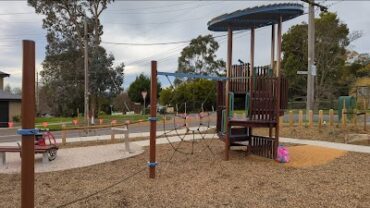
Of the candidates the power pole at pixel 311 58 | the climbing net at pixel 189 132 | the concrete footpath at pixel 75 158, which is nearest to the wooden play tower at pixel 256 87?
the climbing net at pixel 189 132

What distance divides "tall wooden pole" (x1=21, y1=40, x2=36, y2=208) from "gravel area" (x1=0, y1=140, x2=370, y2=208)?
5.46ft

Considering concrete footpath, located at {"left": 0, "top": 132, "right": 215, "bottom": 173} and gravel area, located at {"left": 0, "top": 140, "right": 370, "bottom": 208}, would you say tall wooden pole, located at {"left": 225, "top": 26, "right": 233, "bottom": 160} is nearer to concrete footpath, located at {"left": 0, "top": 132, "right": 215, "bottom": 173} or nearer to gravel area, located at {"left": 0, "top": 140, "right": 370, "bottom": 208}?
gravel area, located at {"left": 0, "top": 140, "right": 370, "bottom": 208}

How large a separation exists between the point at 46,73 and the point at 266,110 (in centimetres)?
3444

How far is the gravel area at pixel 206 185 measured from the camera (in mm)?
5215

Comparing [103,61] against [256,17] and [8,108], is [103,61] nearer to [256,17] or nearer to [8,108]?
[8,108]

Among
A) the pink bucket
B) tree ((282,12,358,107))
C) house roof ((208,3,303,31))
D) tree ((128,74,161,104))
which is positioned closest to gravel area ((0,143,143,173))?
the pink bucket

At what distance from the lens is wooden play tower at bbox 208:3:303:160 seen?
8.49 meters

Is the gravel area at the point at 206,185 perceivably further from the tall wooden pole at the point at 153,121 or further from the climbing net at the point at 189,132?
the climbing net at the point at 189,132

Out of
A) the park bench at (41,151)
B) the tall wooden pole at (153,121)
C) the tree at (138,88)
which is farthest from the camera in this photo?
the tree at (138,88)

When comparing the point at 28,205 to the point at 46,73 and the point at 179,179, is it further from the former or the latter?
the point at 46,73

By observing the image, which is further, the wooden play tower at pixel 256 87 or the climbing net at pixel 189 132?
the climbing net at pixel 189 132

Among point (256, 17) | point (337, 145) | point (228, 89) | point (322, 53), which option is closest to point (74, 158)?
point (228, 89)

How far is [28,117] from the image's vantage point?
3.42 metres

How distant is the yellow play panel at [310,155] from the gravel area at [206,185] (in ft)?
0.98
